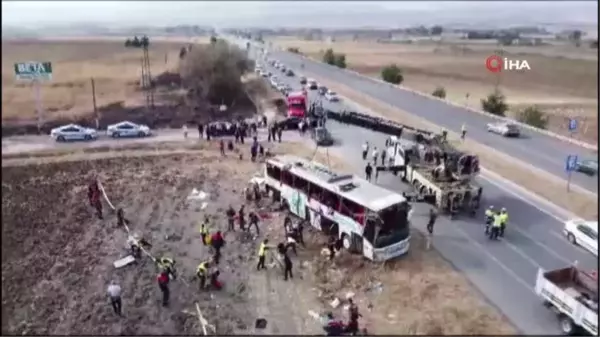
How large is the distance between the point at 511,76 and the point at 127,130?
1224 inches

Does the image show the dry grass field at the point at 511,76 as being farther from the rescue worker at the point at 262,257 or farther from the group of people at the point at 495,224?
the rescue worker at the point at 262,257

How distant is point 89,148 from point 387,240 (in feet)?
78.5

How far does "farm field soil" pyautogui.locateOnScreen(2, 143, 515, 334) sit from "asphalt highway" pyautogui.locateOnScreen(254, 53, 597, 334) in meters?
0.82

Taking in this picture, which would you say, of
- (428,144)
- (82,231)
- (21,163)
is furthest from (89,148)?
(428,144)

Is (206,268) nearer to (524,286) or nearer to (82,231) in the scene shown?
(82,231)

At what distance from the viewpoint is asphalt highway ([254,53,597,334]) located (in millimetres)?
17047

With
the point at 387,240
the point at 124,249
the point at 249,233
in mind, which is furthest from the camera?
the point at 249,233

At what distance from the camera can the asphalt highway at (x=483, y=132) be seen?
32.4m

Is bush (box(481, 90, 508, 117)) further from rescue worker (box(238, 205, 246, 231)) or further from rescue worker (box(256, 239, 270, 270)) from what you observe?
rescue worker (box(256, 239, 270, 270))

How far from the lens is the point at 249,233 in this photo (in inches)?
864

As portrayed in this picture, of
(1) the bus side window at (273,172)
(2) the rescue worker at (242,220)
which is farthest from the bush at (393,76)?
(2) the rescue worker at (242,220)

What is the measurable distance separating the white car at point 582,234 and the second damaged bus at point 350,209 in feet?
21.6

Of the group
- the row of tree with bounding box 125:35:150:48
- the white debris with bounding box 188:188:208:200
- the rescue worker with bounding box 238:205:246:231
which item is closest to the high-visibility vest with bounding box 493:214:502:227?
the rescue worker with bounding box 238:205:246:231

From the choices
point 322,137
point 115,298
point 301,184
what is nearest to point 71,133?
point 322,137
